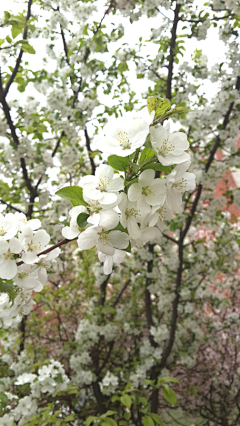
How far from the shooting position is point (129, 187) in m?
0.69

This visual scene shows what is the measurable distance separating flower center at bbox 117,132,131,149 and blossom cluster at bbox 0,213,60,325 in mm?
299

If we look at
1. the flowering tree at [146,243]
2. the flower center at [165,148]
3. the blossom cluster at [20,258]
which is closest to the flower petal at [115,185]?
the flower center at [165,148]

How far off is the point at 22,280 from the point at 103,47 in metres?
2.54

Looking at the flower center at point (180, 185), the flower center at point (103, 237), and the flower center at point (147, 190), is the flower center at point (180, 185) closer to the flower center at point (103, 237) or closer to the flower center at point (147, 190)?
the flower center at point (147, 190)

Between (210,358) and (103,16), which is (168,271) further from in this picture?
(103,16)

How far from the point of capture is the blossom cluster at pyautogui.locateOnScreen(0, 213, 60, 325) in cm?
76

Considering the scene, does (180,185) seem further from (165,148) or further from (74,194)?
(74,194)

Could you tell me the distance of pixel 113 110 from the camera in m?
3.14

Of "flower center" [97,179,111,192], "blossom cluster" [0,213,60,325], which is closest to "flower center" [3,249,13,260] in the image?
"blossom cluster" [0,213,60,325]

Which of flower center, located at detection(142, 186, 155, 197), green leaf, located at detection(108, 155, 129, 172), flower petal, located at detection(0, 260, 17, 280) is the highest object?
green leaf, located at detection(108, 155, 129, 172)

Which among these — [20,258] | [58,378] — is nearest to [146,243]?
[58,378]

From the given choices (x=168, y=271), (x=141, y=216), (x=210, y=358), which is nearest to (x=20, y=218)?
(x=141, y=216)

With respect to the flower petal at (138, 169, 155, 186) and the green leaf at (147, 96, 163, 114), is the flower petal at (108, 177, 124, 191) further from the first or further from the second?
the green leaf at (147, 96, 163, 114)

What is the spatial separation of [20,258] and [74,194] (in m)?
0.24
